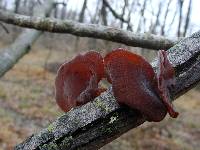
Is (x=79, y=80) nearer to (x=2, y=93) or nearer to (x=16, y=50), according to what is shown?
(x=16, y=50)

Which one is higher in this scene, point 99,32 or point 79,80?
point 79,80

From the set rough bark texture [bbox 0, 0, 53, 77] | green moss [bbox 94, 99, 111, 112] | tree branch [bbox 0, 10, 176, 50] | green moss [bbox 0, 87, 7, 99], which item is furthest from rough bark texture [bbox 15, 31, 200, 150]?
green moss [bbox 0, 87, 7, 99]

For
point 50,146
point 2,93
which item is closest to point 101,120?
point 50,146

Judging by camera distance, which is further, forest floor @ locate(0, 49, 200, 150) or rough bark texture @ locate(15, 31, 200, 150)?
forest floor @ locate(0, 49, 200, 150)

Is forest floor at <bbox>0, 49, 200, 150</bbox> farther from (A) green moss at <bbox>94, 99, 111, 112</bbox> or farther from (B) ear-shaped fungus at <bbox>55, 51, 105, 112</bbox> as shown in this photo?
(A) green moss at <bbox>94, 99, 111, 112</bbox>

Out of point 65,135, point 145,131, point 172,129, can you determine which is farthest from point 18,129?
point 65,135

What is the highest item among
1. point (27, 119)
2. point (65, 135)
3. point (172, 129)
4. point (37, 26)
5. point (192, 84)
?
point (192, 84)

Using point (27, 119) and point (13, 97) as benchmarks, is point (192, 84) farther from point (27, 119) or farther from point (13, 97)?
point (13, 97)
